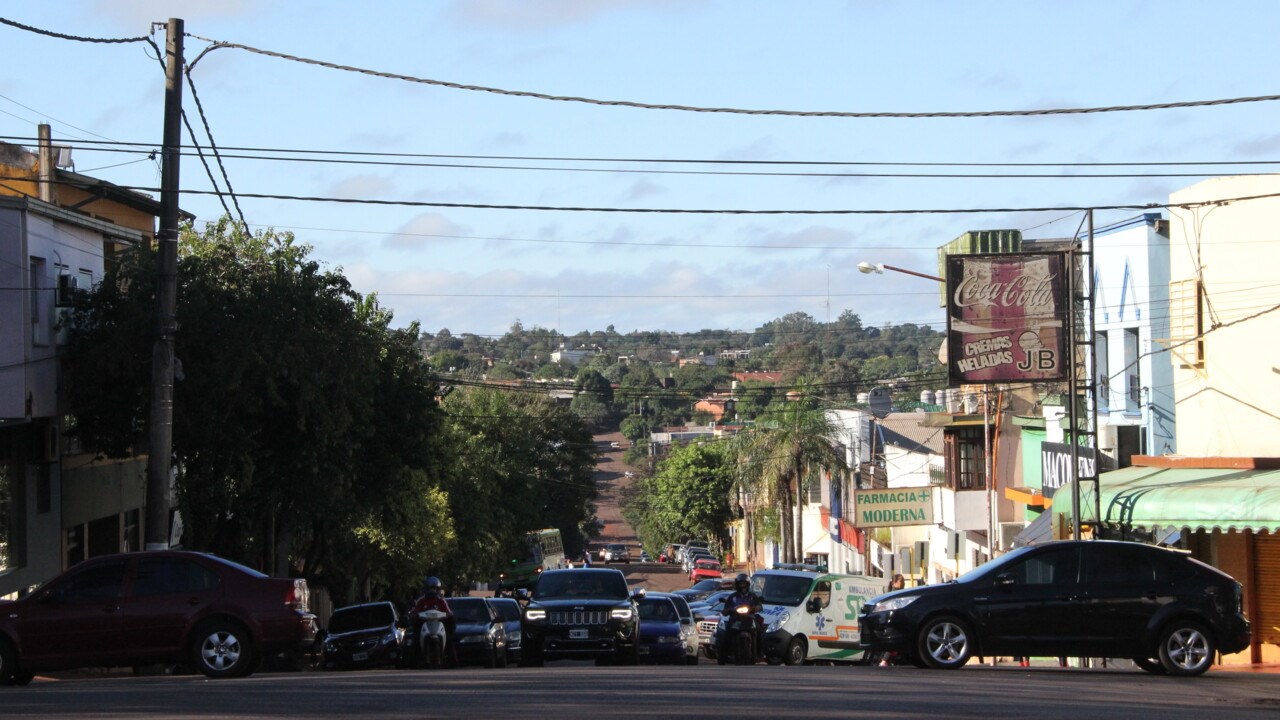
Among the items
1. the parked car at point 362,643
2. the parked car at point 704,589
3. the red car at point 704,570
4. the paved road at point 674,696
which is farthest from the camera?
the red car at point 704,570

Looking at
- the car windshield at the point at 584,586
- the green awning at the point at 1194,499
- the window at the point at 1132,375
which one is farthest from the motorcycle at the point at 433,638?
the window at the point at 1132,375

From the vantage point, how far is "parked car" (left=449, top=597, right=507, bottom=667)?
78.6 ft

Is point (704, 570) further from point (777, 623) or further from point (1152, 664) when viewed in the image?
point (1152, 664)

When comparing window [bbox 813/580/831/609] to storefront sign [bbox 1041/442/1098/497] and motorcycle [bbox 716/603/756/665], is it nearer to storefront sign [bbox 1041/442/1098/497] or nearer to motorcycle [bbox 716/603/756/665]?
motorcycle [bbox 716/603/756/665]

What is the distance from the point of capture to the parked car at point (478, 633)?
2397cm

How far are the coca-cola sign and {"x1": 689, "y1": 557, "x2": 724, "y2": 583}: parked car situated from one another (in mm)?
43131

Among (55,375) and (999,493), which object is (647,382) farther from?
(55,375)

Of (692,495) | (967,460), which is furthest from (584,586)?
(692,495)

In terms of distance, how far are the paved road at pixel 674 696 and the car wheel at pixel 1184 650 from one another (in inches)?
8.3

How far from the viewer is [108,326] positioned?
84.6 feet

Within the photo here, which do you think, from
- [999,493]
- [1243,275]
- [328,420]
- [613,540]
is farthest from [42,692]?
[613,540]

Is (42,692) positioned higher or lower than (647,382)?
lower

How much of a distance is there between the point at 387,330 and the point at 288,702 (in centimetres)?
2011

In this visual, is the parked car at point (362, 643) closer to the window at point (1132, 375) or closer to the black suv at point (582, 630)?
the black suv at point (582, 630)
